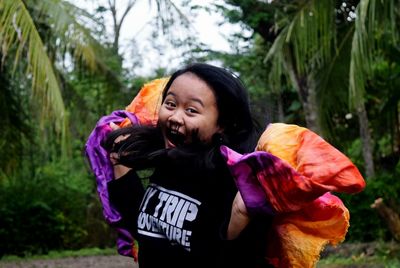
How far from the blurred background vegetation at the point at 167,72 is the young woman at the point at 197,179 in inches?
7.5

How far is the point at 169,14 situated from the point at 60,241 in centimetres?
868

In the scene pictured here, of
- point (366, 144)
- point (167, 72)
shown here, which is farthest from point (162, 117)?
point (366, 144)

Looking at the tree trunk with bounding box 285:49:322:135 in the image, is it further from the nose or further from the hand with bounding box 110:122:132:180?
the nose

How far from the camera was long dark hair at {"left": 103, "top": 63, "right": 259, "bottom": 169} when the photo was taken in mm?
2262

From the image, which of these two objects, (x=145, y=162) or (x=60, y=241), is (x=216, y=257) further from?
(x=60, y=241)

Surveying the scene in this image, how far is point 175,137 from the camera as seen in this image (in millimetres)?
2293

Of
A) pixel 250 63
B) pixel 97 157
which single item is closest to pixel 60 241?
pixel 250 63

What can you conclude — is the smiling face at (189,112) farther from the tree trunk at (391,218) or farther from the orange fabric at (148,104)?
the tree trunk at (391,218)

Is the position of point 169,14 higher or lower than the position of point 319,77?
higher

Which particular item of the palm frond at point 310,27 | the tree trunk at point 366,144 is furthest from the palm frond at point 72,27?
the tree trunk at point 366,144

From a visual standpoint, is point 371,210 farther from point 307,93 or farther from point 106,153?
point 106,153

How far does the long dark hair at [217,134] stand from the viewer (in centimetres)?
226

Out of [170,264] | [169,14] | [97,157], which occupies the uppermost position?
[169,14]

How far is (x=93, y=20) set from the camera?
971 centimetres
